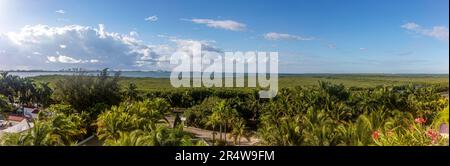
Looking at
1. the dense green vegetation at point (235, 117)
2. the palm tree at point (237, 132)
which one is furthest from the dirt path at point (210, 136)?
the palm tree at point (237, 132)

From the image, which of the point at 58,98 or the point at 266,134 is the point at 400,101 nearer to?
the point at 266,134

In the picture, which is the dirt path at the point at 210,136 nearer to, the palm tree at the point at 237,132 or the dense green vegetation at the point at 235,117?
the dense green vegetation at the point at 235,117

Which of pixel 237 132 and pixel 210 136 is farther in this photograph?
pixel 210 136

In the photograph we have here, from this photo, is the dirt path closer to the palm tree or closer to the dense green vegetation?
the dense green vegetation

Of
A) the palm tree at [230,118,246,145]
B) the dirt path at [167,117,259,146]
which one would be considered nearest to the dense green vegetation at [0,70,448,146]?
the palm tree at [230,118,246,145]

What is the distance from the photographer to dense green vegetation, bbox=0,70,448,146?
13414 mm

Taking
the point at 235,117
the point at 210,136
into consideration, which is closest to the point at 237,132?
the point at 235,117

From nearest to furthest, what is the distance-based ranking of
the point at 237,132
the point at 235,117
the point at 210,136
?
the point at 237,132, the point at 235,117, the point at 210,136

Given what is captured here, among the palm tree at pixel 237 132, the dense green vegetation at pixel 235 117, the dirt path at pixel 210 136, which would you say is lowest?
the dirt path at pixel 210 136

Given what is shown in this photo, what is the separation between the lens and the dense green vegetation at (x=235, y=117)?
1341cm

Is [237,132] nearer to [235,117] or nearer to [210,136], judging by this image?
[235,117]

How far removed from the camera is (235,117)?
3597cm
